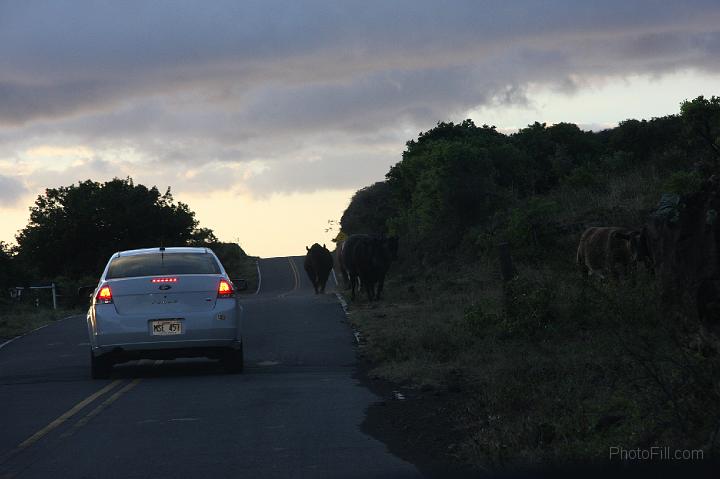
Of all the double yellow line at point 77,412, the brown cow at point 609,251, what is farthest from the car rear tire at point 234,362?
the brown cow at point 609,251

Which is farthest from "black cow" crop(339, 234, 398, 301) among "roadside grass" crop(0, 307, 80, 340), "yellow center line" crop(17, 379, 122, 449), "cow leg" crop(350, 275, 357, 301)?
"yellow center line" crop(17, 379, 122, 449)

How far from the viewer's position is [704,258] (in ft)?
32.4

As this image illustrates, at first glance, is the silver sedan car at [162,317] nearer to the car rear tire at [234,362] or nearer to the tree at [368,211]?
the car rear tire at [234,362]

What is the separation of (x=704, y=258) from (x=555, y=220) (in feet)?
73.6

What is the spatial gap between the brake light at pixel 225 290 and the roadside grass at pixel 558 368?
7.60 feet

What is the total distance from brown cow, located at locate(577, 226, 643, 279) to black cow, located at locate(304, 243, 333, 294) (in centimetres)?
2329

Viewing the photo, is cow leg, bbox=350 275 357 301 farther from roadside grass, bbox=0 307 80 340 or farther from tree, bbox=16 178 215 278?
tree, bbox=16 178 215 278

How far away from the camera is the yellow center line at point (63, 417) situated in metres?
10.3

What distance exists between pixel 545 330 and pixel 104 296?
6.37m

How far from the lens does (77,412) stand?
1220cm

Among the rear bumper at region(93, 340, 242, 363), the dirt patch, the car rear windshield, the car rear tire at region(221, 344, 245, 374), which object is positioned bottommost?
the dirt patch

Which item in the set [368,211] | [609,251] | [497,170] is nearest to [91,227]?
[368,211]

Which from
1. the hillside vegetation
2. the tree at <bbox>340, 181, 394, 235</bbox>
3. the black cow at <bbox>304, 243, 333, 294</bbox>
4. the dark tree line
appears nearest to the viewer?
the hillside vegetation

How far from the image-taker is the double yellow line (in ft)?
32.9
